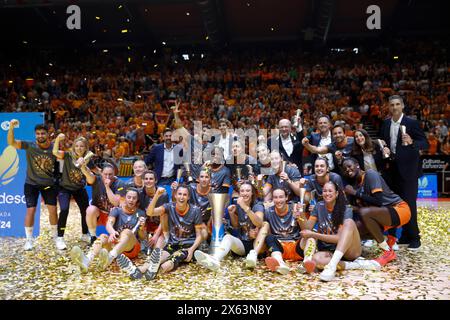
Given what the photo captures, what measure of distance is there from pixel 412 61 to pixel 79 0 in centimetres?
1213

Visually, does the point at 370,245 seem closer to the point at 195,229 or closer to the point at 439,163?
the point at 195,229

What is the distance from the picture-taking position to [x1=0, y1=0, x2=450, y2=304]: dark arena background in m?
10.9

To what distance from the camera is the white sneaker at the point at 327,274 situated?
12.3 feet

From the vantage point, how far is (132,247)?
4414mm

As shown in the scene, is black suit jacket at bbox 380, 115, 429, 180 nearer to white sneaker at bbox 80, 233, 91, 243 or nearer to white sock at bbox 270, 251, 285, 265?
white sock at bbox 270, 251, 285, 265

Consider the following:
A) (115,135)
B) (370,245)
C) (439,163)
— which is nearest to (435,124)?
(439,163)

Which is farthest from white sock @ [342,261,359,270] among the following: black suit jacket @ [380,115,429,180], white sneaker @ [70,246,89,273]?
white sneaker @ [70,246,89,273]

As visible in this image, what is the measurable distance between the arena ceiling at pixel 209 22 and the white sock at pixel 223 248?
1080cm

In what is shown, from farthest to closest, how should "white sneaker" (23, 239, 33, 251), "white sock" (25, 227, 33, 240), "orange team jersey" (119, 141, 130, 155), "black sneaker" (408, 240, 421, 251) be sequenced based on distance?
"orange team jersey" (119, 141, 130, 155), "white sock" (25, 227, 33, 240), "white sneaker" (23, 239, 33, 251), "black sneaker" (408, 240, 421, 251)

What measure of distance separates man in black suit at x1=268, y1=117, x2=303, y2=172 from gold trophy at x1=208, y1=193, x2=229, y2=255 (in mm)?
1061

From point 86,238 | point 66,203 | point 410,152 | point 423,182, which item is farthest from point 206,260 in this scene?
point 423,182

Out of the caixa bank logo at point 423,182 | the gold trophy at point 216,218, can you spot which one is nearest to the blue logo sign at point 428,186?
the caixa bank logo at point 423,182

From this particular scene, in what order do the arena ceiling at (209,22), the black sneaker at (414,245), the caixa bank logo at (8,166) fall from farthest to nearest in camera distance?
the arena ceiling at (209,22) < the caixa bank logo at (8,166) < the black sneaker at (414,245)

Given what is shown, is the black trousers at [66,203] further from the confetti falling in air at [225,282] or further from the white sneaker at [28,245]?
the confetti falling in air at [225,282]
